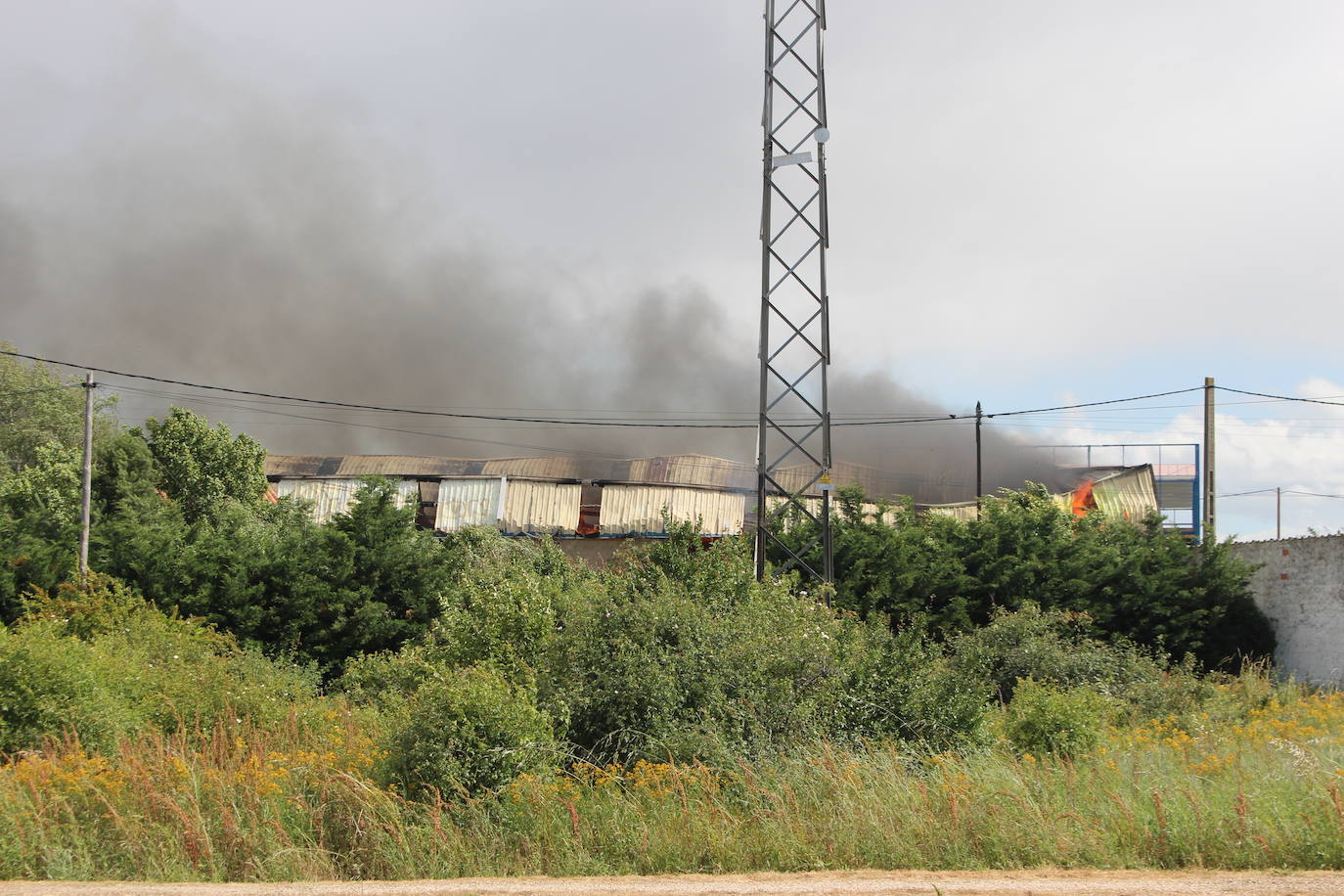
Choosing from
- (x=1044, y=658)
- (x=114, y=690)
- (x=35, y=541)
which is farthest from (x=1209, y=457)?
(x=35, y=541)

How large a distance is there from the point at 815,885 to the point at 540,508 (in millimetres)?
32405

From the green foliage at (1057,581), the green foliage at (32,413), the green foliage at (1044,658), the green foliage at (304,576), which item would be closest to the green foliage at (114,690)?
the green foliage at (304,576)

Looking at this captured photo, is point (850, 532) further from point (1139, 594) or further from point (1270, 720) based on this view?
point (1270, 720)

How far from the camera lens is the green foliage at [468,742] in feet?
28.6

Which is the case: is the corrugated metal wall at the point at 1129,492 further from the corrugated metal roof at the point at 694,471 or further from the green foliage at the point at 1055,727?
the green foliage at the point at 1055,727

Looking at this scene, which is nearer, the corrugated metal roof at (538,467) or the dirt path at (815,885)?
the dirt path at (815,885)

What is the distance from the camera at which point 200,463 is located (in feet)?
119

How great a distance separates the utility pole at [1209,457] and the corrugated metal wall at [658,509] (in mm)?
A: 16472

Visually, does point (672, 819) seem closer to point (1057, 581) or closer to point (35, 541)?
point (1057, 581)

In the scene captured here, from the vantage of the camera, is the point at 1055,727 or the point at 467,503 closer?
the point at 1055,727

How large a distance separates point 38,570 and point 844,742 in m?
20.7

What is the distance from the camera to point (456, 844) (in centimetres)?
786

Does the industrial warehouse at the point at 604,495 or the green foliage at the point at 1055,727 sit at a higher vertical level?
the industrial warehouse at the point at 604,495

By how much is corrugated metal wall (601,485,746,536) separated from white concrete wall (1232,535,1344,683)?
18.2 metres
